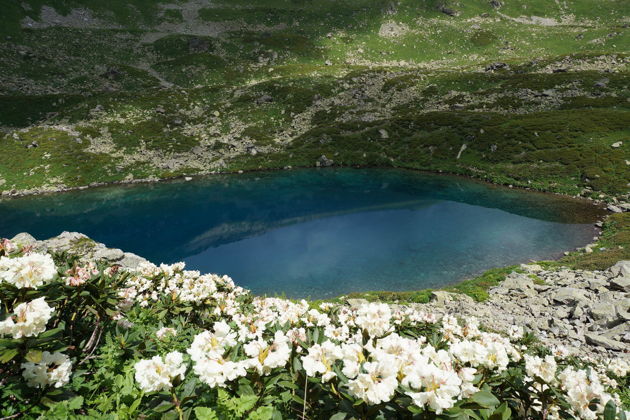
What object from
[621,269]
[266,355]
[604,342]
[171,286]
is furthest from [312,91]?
[266,355]

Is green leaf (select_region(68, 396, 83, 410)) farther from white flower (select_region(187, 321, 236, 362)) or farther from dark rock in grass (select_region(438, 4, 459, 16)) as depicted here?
dark rock in grass (select_region(438, 4, 459, 16))

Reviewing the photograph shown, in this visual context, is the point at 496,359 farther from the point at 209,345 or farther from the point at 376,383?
the point at 209,345

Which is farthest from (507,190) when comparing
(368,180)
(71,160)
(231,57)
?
(231,57)

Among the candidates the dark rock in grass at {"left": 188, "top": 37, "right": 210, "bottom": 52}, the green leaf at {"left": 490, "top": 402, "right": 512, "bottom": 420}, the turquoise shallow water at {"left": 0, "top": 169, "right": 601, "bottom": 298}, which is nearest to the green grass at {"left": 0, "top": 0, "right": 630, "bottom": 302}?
the dark rock in grass at {"left": 188, "top": 37, "right": 210, "bottom": 52}

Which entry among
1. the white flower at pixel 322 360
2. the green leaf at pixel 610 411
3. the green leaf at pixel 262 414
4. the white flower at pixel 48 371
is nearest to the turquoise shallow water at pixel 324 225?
the white flower at pixel 48 371

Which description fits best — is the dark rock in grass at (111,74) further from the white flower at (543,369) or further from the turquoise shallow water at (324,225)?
the white flower at (543,369)

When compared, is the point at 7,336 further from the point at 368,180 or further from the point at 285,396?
the point at 368,180
